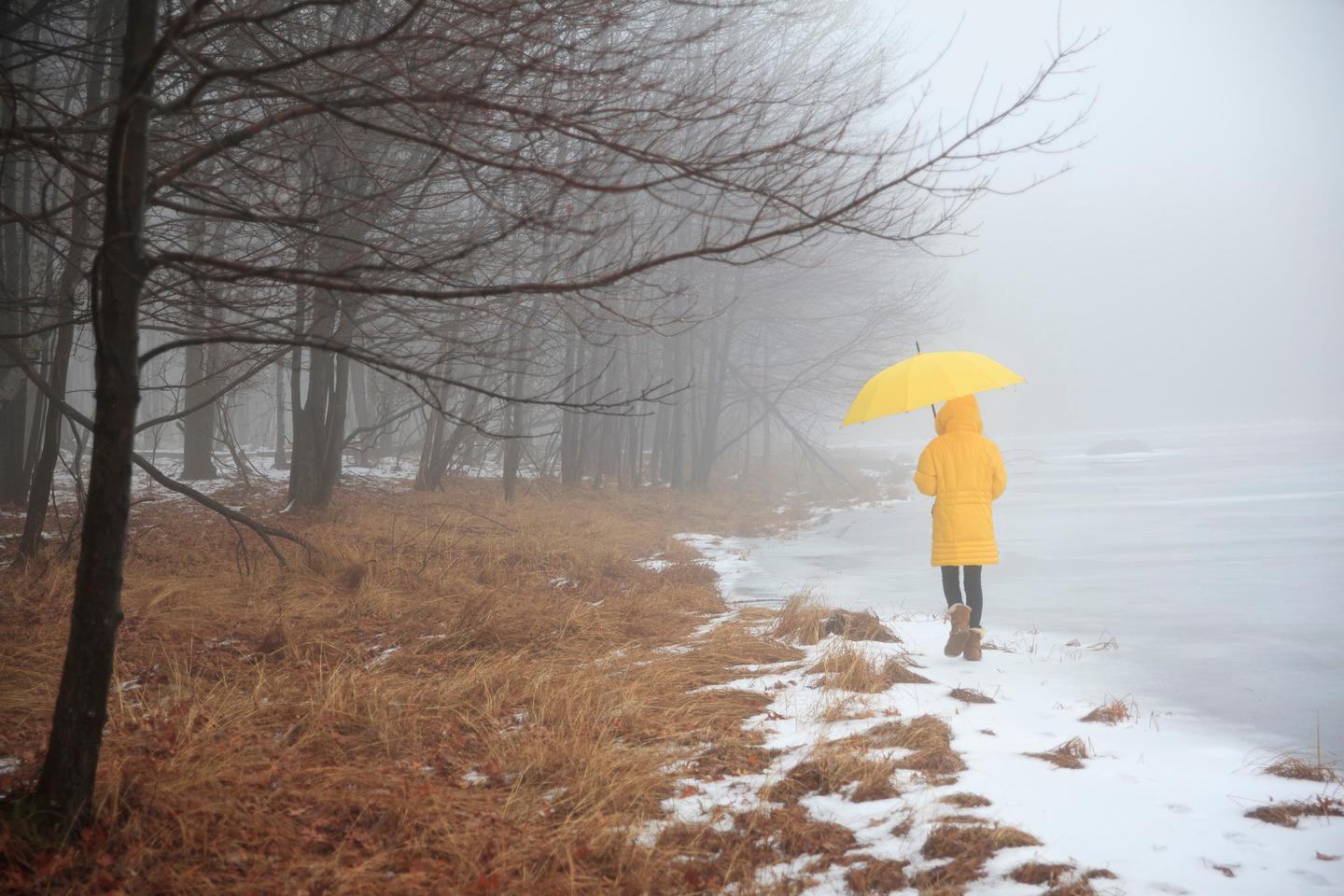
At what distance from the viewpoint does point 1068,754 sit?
3.74m

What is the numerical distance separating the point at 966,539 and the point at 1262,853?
2817 mm

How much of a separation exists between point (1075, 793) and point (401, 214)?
6817mm

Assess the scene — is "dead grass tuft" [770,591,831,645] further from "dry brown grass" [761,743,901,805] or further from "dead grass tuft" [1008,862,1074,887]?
"dead grass tuft" [1008,862,1074,887]

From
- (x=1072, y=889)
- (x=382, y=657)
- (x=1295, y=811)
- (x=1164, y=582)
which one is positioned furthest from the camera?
(x=1164, y=582)

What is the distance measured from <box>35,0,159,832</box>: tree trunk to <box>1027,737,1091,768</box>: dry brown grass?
3.41 metres

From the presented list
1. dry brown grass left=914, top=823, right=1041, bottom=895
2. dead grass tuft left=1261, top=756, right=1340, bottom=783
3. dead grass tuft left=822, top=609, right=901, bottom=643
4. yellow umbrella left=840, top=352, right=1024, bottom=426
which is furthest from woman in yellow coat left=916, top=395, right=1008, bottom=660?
dry brown grass left=914, top=823, right=1041, bottom=895

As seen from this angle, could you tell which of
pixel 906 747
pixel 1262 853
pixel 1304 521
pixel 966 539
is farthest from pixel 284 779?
pixel 1304 521

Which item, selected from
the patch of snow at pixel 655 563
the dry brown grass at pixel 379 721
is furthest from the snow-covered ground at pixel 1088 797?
the patch of snow at pixel 655 563

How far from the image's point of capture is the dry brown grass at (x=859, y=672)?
15.3ft

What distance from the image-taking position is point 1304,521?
45.6 feet

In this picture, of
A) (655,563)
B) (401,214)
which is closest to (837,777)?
(401,214)

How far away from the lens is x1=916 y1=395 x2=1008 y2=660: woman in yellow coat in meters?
5.62

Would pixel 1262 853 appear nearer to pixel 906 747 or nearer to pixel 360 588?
pixel 906 747

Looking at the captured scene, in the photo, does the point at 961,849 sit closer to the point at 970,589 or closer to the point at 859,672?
the point at 859,672
